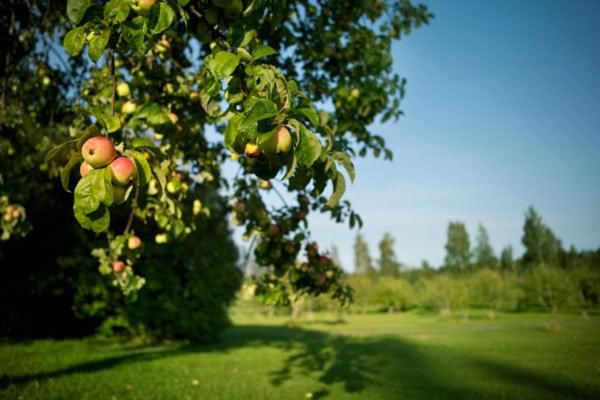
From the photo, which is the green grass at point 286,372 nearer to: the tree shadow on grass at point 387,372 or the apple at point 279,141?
the tree shadow on grass at point 387,372

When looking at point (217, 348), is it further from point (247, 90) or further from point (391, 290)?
point (391, 290)

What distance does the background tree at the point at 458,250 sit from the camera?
236 ft

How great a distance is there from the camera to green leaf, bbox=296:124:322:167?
1261 millimetres

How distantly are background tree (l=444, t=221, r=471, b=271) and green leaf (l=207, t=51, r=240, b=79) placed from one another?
77.4 meters

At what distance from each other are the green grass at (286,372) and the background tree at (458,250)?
195 ft

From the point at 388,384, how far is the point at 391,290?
140 ft

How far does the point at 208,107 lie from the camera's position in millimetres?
1782

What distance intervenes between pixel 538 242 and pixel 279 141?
74.2 m

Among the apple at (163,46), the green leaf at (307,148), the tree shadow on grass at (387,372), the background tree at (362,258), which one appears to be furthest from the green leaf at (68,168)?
the background tree at (362,258)

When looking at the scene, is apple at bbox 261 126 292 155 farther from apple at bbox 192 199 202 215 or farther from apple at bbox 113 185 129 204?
apple at bbox 192 199 202 215

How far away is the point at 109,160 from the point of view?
49.1 inches

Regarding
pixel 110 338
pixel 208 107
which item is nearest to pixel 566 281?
pixel 110 338

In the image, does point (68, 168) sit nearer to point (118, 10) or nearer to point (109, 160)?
point (109, 160)

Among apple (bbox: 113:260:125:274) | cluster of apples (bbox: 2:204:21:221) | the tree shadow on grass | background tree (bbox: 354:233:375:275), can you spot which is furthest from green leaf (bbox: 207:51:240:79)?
background tree (bbox: 354:233:375:275)
